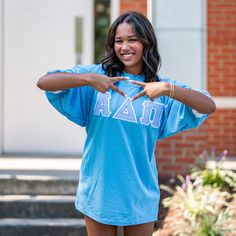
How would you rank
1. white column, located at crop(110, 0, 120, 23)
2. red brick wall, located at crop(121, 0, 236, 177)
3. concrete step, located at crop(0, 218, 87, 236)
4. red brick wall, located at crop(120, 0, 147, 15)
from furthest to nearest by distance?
1. red brick wall, located at crop(121, 0, 236, 177)
2. white column, located at crop(110, 0, 120, 23)
3. red brick wall, located at crop(120, 0, 147, 15)
4. concrete step, located at crop(0, 218, 87, 236)

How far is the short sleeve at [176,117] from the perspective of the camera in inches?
123

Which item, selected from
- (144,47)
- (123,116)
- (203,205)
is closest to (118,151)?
(123,116)

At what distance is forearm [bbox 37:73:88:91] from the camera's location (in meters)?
2.91

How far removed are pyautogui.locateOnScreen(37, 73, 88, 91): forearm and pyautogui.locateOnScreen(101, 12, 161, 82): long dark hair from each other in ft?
0.79

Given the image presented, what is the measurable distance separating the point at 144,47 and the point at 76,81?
0.41 m

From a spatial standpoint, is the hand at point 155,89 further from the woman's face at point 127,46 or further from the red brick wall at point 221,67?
the red brick wall at point 221,67

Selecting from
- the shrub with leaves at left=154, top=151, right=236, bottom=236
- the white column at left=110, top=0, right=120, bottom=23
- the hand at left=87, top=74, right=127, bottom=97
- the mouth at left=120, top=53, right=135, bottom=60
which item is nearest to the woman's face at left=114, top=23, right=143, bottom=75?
the mouth at left=120, top=53, right=135, bottom=60

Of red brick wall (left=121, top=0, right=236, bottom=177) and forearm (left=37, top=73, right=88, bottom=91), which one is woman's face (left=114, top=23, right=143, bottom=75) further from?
red brick wall (left=121, top=0, right=236, bottom=177)

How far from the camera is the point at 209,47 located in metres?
7.83

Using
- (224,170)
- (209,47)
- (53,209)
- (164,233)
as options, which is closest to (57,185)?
(53,209)

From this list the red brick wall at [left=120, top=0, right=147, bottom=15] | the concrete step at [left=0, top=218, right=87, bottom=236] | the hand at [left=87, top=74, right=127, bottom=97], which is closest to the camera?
the hand at [left=87, top=74, right=127, bottom=97]

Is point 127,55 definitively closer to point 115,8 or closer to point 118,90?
point 118,90

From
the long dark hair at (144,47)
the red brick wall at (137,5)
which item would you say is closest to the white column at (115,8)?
the red brick wall at (137,5)

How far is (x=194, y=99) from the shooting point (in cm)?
297
